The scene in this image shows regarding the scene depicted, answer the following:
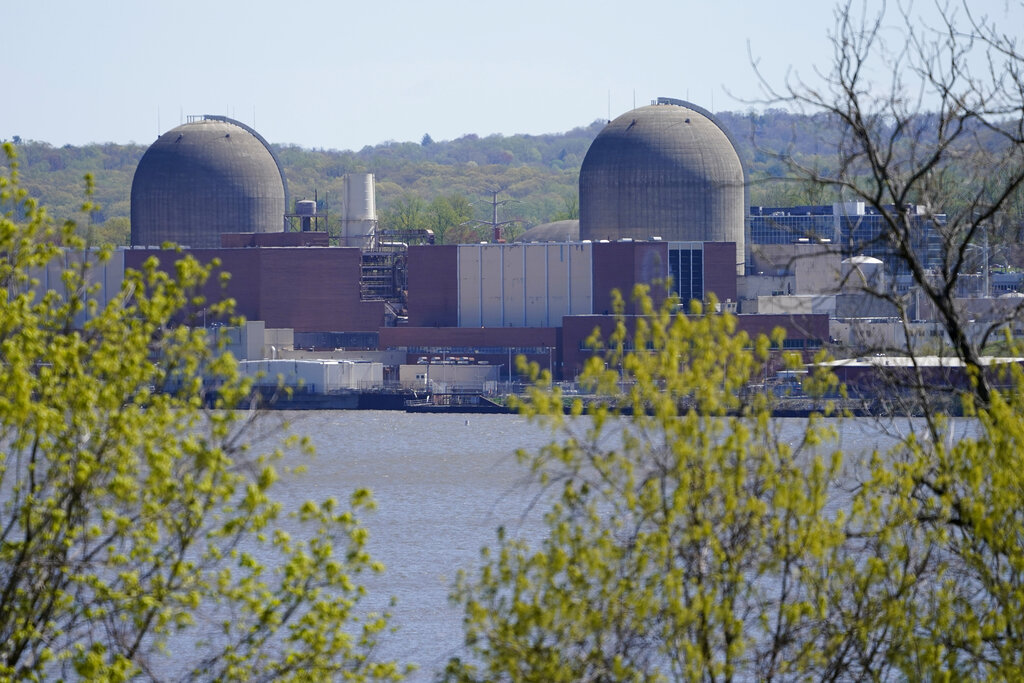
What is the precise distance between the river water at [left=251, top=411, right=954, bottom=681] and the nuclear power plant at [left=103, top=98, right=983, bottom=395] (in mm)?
3773

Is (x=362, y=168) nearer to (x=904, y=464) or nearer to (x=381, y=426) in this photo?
(x=381, y=426)

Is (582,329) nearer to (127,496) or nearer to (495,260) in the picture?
(495,260)

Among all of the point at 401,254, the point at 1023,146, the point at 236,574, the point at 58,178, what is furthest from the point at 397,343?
the point at 58,178

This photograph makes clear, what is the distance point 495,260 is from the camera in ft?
224

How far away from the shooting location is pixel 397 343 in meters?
68.7

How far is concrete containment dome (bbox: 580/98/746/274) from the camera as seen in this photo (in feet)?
241

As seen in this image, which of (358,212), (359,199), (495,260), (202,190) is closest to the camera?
(495,260)

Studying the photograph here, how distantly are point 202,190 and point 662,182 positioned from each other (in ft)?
73.8

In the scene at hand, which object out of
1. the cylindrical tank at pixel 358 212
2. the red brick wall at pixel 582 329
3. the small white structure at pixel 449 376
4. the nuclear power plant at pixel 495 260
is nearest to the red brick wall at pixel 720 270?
the nuclear power plant at pixel 495 260

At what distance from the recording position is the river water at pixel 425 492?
81.4 ft

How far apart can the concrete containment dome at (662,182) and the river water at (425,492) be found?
12678 mm

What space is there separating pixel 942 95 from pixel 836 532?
304 centimetres

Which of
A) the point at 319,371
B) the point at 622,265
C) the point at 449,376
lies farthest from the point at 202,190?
the point at 622,265

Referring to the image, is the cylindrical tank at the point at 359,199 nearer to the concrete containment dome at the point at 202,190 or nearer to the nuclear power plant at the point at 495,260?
the nuclear power plant at the point at 495,260
